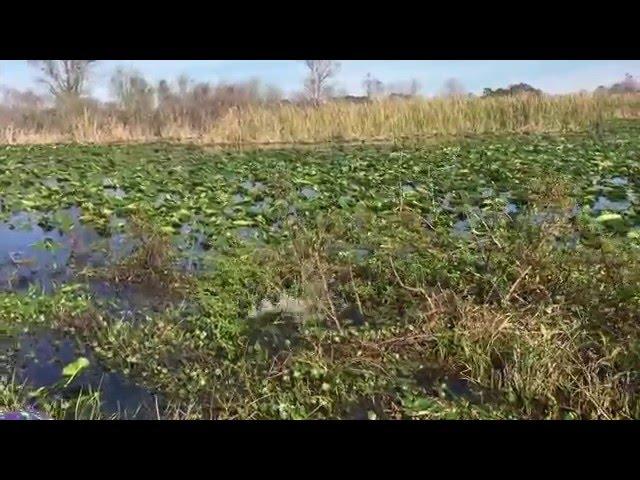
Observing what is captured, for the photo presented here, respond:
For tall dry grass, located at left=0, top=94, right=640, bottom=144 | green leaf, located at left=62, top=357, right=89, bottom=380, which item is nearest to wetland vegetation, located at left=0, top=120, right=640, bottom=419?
green leaf, located at left=62, top=357, right=89, bottom=380

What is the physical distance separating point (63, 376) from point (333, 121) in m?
2.95

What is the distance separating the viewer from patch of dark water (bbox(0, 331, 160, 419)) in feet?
9.02

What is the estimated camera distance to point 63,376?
294 cm

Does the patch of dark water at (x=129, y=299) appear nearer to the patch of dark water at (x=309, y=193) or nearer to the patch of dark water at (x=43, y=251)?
the patch of dark water at (x=43, y=251)

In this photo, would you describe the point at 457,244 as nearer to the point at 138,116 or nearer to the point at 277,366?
the point at 277,366

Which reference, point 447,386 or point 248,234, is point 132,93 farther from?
point 447,386

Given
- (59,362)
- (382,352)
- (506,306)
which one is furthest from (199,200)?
(506,306)

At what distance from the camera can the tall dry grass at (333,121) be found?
452cm

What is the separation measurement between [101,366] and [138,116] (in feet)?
7.60

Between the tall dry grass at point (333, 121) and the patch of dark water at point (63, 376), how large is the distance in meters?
2.04

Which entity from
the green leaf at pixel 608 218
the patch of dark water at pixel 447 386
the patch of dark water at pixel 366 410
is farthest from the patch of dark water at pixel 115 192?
the green leaf at pixel 608 218

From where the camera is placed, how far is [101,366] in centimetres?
299

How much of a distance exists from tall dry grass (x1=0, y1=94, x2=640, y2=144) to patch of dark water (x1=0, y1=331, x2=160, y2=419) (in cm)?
204

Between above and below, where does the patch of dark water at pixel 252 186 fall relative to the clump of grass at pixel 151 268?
above
